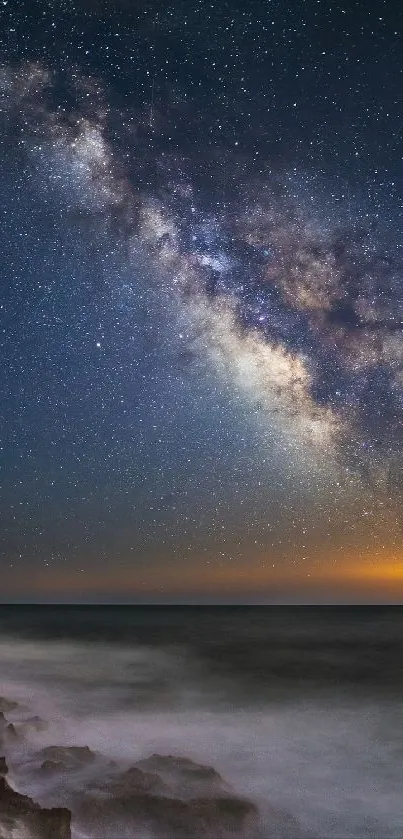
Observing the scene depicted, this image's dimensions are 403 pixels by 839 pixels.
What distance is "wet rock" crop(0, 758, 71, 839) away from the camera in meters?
6.70

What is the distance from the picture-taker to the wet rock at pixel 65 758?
1080 cm

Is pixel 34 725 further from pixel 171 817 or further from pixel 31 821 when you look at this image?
pixel 31 821

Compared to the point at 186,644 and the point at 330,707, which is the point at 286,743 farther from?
the point at 186,644

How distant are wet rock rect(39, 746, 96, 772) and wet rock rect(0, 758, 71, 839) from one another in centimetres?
373

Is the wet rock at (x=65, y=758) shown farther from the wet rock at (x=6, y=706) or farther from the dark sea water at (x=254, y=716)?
the wet rock at (x=6, y=706)

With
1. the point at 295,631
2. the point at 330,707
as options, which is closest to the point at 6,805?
the point at 330,707

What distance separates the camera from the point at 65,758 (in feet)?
37.3

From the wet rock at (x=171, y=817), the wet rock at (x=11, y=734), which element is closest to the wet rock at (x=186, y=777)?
the wet rock at (x=171, y=817)

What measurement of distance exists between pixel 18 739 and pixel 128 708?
8942 mm

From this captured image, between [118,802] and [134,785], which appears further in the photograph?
[134,785]

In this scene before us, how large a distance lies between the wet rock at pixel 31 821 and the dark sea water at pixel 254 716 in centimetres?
138

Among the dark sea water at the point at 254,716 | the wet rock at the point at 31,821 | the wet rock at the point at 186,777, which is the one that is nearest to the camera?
the wet rock at the point at 31,821

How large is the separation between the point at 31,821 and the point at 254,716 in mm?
14733

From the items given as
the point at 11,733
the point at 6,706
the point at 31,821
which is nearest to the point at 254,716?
the point at 6,706
